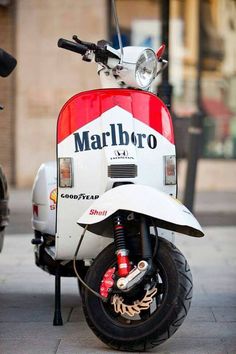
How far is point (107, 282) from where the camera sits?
17.6ft

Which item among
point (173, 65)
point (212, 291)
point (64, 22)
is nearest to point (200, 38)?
point (173, 65)

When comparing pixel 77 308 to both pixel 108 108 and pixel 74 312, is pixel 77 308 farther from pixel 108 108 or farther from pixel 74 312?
pixel 108 108

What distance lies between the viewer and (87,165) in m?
5.77

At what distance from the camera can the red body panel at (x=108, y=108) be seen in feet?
19.1

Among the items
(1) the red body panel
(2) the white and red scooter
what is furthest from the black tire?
(1) the red body panel

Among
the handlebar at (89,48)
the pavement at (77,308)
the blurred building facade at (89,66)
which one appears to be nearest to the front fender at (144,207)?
the pavement at (77,308)

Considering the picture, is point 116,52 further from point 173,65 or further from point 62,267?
point 173,65

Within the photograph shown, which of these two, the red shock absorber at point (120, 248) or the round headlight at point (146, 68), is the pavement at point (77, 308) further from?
the round headlight at point (146, 68)

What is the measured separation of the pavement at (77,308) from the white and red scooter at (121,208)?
24 cm

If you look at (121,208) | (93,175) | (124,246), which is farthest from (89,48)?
(124,246)

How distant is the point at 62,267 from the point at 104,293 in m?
0.87

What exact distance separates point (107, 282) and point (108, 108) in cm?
106

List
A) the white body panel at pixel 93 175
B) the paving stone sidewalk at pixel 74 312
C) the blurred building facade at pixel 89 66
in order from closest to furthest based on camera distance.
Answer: the paving stone sidewalk at pixel 74 312
the white body panel at pixel 93 175
the blurred building facade at pixel 89 66

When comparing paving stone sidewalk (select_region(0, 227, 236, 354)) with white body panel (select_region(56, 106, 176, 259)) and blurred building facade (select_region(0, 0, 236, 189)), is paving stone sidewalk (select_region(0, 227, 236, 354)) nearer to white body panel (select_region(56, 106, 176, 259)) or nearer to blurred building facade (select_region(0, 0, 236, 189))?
white body panel (select_region(56, 106, 176, 259))
